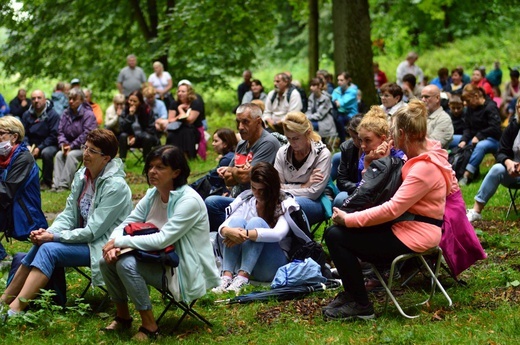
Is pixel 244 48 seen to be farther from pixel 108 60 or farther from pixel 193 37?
pixel 108 60

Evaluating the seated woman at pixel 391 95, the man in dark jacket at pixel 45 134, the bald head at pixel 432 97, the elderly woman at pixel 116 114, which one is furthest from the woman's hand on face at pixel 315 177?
the elderly woman at pixel 116 114

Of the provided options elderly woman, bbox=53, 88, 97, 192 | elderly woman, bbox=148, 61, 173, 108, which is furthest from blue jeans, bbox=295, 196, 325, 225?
elderly woman, bbox=148, 61, 173, 108

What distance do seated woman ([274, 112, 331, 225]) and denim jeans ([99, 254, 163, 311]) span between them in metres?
2.46

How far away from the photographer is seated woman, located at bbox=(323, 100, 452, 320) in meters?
6.09

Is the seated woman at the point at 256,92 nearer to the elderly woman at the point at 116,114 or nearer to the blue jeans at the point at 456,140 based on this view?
the elderly woman at the point at 116,114

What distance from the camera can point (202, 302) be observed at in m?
7.04

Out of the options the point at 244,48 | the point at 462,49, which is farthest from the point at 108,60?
the point at 462,49

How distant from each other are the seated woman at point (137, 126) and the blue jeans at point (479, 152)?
21.4 ft

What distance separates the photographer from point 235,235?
7.38 metres

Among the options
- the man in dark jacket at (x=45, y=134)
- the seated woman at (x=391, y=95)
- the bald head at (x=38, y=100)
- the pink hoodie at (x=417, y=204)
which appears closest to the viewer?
the pink hoodie at (x=417, y=204)

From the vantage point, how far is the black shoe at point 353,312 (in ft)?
20.5

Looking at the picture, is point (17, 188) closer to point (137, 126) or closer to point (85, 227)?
point (85, 227)

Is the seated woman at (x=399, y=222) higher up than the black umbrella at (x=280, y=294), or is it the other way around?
the seated woman at (x=399, y=222)

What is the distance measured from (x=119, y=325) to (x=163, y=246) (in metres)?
0.79
